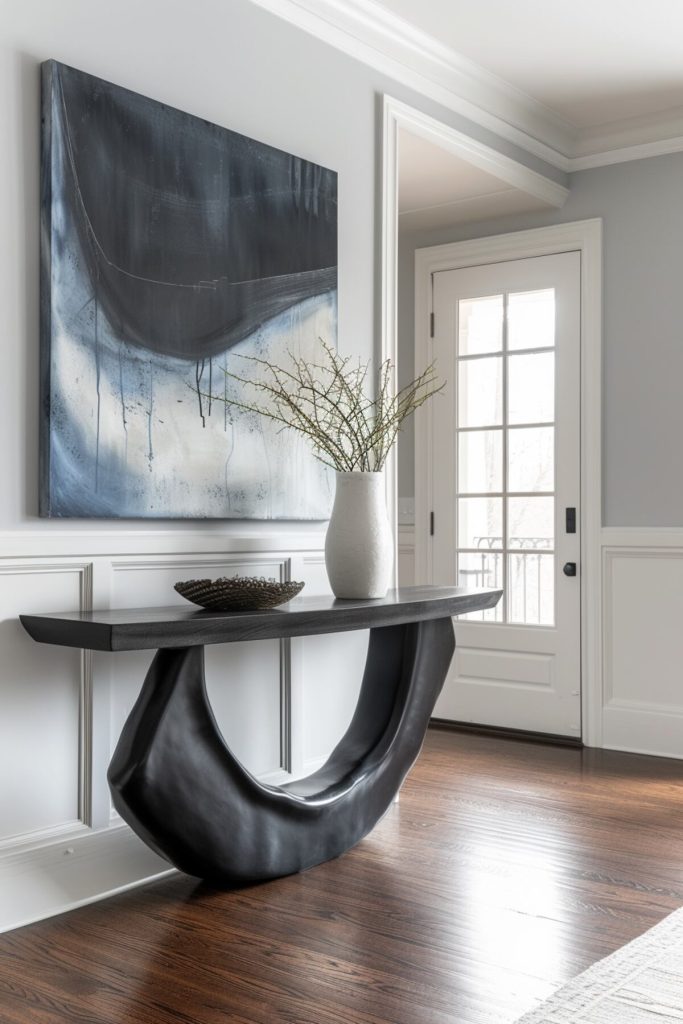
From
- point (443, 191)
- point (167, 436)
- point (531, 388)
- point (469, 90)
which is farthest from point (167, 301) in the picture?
point (531, 388)

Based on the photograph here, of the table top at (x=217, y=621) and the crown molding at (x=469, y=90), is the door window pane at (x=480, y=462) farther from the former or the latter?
the table top at (x=217, y=621)

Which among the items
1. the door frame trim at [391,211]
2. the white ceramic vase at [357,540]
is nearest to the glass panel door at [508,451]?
the door frame trim at [391,211]

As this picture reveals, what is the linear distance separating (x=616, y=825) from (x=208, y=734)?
1.47 m

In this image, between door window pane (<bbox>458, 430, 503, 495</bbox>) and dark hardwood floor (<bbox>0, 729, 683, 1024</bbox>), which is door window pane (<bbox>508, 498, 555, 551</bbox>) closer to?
door window pane (<bbox>458, 430, 503, 495</bbox>)

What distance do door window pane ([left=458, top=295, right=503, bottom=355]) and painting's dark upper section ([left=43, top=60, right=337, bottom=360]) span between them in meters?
1.71

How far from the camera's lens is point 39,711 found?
102 inches

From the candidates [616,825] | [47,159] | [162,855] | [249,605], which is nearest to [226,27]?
[47,159]

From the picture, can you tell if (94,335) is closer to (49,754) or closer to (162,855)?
(49,754)

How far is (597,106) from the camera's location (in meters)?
4.40

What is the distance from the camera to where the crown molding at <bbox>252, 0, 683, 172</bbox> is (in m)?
3.46

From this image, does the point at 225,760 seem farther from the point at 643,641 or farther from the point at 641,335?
the point at 641,335

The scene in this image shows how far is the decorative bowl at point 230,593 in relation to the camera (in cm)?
265

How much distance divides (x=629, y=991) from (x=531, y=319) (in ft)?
10.8

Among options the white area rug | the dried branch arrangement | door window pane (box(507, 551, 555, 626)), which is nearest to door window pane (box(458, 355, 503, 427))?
door window pane (box(507, 551, 555, 626))
